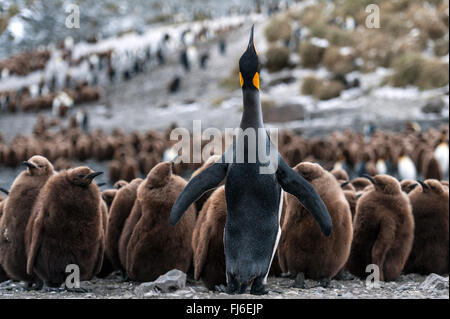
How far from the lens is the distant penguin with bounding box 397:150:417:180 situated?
29.0ft

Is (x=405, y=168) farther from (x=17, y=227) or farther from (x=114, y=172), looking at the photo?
(x=17, y=227)

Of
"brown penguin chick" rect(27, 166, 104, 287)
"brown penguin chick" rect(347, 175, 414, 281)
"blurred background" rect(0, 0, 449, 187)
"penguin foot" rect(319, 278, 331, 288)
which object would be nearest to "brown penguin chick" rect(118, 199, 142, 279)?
"brown penguin chick" rect(27, 166, 104, 287)

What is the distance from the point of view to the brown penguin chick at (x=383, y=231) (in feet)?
13.0

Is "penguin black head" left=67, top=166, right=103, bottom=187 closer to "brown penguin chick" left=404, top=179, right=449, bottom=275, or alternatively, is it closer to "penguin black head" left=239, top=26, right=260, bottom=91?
"penguin black head" left=239, top=26, right=260, bottom=91

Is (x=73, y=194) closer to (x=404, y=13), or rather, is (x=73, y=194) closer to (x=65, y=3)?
(x=404, y=13)

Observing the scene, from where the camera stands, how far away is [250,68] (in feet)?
10.0

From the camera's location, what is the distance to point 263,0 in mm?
49281

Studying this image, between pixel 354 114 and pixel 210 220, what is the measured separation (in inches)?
455

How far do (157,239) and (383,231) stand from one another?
58.8 inches

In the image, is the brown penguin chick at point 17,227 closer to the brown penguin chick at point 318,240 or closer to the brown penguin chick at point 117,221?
the brown penguin chick at point 117,221

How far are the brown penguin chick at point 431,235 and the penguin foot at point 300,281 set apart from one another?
1.15 metres
